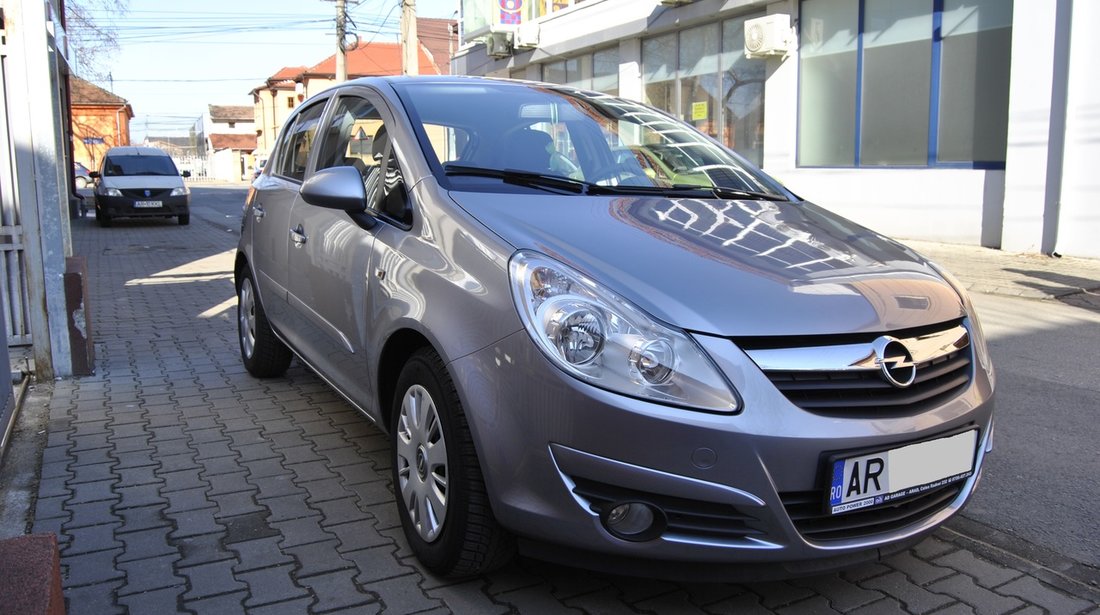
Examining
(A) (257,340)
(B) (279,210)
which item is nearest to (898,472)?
(B) (279,210)

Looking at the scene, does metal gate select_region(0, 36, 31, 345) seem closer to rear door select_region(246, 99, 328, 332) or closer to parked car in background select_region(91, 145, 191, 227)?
rear door select_region(246, 99, 328, 332)

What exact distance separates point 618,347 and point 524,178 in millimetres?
1171

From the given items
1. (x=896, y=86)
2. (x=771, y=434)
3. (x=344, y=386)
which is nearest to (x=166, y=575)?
(x=344, y=386)

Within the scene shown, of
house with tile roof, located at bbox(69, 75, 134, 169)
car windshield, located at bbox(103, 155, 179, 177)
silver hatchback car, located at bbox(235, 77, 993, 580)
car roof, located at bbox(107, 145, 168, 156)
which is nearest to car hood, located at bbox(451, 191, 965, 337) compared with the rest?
silver hatchback car, located at bbox(235, 77, 993, 580)

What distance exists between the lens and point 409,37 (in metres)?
23.2

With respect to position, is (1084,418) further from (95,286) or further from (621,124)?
(95,286)

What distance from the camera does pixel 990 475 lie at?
12.9ft

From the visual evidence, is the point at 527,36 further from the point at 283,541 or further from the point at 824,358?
the point at 824,358

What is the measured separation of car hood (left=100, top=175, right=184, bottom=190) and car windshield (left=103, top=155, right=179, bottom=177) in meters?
0.29

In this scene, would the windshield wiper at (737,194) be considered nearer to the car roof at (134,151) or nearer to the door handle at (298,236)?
the door handle at (298,236)

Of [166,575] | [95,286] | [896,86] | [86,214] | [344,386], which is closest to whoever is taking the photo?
[166,575]

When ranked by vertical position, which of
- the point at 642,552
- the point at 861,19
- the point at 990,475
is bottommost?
the point at 990,475

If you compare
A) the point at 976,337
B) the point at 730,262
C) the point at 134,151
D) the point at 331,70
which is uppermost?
the point at 331,70

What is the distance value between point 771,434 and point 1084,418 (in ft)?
10.6
